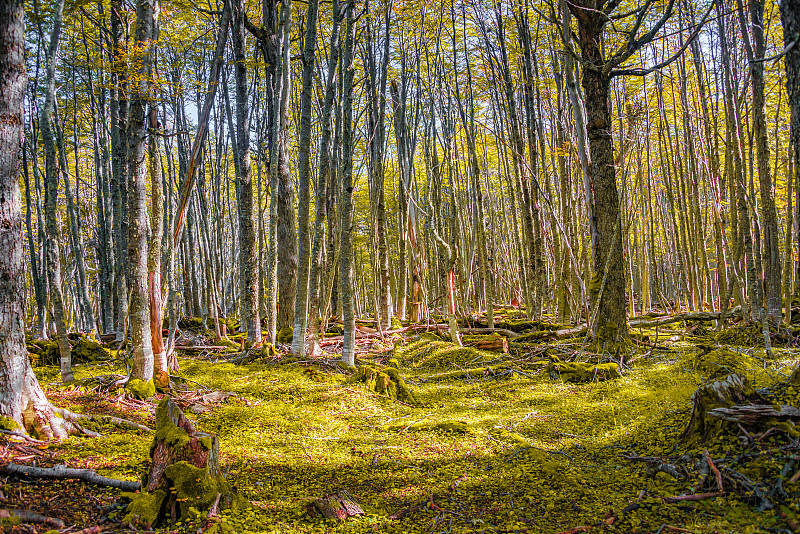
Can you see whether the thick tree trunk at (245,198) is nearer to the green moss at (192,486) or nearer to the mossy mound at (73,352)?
the mossy mound at (73,352)

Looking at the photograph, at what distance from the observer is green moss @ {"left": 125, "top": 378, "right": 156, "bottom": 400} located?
400 centimetres

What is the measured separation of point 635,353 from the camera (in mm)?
5340

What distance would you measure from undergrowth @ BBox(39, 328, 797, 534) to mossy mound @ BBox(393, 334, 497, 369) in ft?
2.84

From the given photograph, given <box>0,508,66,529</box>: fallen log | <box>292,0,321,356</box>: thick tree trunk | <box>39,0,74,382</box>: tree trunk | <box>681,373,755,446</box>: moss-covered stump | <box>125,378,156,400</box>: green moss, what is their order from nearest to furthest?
<box>0,508,66,529</box>: fallen log < <box>681,373,755,446</box>: moss-covered stump < <box>125,378,156,400</box>: green moss < <box>39,0,74,382</box>: tree trunk < <box>292,0,321,356</box>: thick tree trunk

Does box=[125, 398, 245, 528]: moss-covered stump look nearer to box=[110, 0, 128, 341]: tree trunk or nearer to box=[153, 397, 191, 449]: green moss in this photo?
box=[153, 397, 191, 449]: green moss

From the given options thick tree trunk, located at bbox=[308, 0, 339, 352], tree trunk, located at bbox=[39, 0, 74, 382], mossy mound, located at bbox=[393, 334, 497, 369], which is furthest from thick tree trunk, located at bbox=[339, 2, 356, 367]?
tree trunk, located at bbox=[39, 0, 74, 382]

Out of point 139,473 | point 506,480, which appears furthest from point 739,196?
point 139,473

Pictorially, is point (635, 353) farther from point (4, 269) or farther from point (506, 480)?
point (4, 269)

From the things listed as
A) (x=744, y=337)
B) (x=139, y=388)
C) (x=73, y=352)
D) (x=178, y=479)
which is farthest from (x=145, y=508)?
(x=744, y=337)

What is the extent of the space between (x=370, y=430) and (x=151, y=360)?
2.21 metres

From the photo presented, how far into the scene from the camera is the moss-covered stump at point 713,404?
234cm

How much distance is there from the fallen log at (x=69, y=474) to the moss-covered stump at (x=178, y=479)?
141 millimetres

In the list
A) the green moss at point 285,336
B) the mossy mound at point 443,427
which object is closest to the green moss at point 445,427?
the mossy mound at point 443,427

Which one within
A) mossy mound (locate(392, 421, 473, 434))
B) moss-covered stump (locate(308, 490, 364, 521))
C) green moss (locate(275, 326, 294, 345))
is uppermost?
green moss (locate(275, 326, 294, 345))
